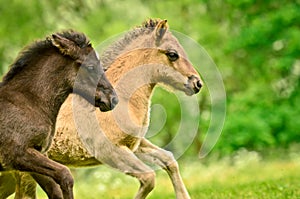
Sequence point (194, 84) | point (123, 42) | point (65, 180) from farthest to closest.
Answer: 1. point (123, 42)
2. point (194, 84)
3. point (65, 180)

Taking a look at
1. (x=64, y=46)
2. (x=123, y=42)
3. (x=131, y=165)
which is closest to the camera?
(x=64, y=46)

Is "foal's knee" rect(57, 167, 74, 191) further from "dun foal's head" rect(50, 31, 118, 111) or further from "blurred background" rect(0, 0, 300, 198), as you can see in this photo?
"blurred background" rect(0, 0, 300, 198)

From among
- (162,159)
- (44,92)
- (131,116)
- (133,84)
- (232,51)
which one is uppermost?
(232,51)

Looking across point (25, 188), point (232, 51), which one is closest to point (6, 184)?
point (25, 188)

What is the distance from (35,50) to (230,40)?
650 inches

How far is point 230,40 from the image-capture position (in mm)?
24219

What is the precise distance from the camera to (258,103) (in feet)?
81.2

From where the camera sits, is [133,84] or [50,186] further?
[133,84]

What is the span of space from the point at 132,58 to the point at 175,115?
22.6 metres

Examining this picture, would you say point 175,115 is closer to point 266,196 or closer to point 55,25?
point 55,25

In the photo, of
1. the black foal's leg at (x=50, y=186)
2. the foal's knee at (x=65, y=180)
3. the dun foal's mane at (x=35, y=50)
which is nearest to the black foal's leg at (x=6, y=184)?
the black foal's leg at (x=50, y=186)

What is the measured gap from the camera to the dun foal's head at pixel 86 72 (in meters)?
8.05

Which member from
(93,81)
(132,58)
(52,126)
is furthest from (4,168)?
(132,58)

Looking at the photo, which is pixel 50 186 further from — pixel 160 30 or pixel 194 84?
pixel 160 30
